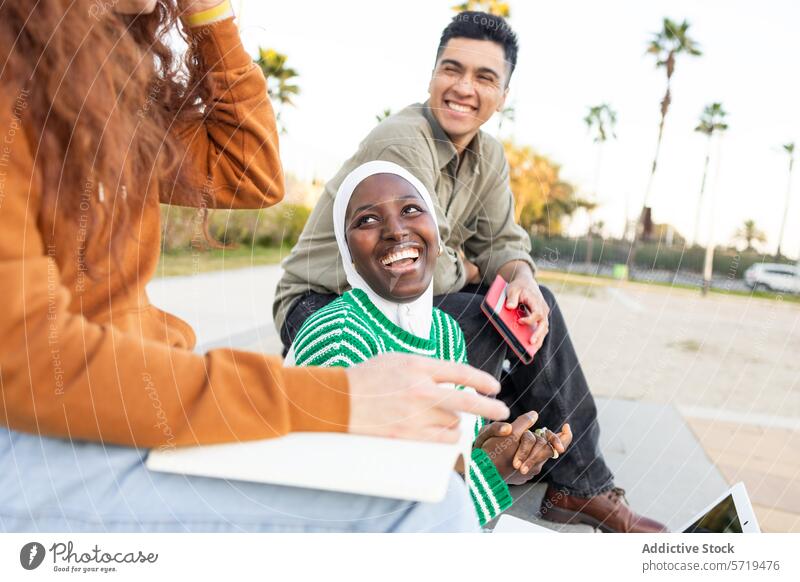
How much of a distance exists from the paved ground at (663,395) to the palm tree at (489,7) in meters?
0.33

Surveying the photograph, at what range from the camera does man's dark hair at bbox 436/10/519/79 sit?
0.77 m

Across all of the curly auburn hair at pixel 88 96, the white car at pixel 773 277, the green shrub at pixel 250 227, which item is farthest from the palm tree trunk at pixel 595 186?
the curly auburn hair at pixel 88 96

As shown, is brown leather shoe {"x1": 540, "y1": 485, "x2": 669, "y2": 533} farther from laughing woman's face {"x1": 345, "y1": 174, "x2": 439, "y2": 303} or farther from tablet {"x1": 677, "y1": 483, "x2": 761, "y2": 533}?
laughing woman's face {"x1": 345, "y1": 174, "x2": 439, "y2": 303}

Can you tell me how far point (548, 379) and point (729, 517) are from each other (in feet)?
0.93

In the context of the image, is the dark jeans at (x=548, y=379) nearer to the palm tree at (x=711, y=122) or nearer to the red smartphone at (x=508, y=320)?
the red smartphone at (x=508, y=320)

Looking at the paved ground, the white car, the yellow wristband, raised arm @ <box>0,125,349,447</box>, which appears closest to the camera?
raised arm @ <box>0,125,349,447</box>

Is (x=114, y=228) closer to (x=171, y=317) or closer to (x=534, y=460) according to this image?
(x=171, y=317)

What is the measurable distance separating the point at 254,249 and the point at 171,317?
220mm

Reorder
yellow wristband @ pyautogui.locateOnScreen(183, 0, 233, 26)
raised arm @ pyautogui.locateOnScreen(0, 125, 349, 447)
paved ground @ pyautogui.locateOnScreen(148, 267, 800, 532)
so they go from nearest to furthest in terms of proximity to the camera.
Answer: raised arm @ pyautogui.locateOnScreen(0, 125, 349, 447) → yellow wristband @ pyautogui.locateOnScreen(183, 0, 233, 26) → paved ground @ pyautogui.locateOnScreen(148, 267, 800, 532)

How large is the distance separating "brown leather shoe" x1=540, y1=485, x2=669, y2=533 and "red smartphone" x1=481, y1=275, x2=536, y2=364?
26 centimetres

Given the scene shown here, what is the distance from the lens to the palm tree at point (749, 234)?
0.87 metres

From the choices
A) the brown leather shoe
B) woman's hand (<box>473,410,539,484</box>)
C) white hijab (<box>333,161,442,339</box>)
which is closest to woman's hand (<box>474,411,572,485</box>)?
woman's hand (<box>473,410,539,484</box>)

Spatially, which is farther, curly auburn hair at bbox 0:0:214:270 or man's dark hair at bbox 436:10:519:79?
man's dark hair at bbox 436:10:519:79
